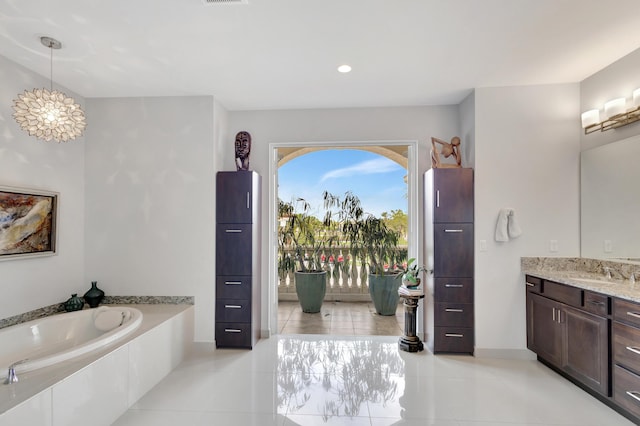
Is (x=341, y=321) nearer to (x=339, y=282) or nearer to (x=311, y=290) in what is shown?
(x=311, y=290)

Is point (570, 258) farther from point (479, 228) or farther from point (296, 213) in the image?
point (296, 213)

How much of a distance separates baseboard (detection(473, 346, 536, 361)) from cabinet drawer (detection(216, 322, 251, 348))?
2.46 metres

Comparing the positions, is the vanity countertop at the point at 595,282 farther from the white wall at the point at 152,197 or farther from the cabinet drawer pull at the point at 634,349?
the white wall at the point at 152,197

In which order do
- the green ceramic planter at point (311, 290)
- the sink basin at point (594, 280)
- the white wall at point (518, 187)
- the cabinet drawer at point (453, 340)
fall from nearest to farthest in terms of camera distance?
1. the sink basin at point (594, 280)
2. the white wall at point (518, 187)
3. the cabinet drawer at point (453, 340)
4. the green ceramic planter at point (311, 290)

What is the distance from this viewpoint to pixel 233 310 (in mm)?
3676

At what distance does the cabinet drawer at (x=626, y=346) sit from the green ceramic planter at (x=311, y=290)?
3558 mm

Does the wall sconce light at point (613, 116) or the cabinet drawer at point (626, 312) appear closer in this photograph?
the cabinet drawer at point (626, 312)

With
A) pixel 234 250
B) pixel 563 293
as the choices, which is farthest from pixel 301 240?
→ pixel 563 293

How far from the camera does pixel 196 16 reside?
89.0 inches

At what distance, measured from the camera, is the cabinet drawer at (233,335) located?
3654mm

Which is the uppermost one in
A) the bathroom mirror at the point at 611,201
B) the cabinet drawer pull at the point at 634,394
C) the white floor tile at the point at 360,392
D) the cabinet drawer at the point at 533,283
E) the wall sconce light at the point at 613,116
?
the wall sconce light at the point at 613,116

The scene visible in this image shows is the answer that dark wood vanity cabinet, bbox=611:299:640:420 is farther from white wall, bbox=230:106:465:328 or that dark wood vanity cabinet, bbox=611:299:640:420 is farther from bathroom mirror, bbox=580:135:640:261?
white wall, bbox=230:106:465:328

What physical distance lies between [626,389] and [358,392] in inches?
73.8

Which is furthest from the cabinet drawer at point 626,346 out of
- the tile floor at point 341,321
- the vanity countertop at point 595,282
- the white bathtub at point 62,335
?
the white bathtub at point 62,335
